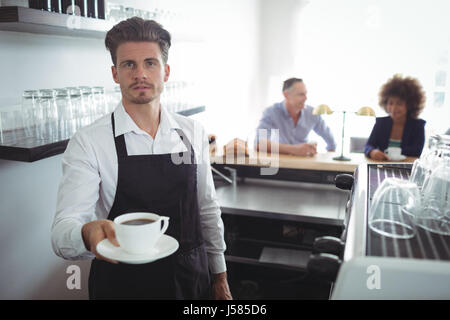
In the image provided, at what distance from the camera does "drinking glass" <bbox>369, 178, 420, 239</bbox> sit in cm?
94

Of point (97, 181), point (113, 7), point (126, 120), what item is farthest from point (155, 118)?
point (113, 7)

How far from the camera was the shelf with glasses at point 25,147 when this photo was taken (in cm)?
136

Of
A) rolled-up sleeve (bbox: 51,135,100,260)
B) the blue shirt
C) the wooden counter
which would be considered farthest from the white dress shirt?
the blue shirt

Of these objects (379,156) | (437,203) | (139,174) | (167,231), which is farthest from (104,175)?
(379,156)

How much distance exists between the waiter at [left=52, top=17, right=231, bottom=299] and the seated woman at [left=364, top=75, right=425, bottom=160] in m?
2.24

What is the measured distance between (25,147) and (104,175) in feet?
Result: 1.00

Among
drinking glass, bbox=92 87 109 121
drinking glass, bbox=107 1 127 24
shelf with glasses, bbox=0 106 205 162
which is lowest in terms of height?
shelf with glasses, bbox=0 106 205 162

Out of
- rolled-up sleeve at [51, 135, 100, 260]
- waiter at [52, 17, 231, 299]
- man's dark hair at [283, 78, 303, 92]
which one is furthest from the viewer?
man's dark hair at [283, 78, 303, 92]

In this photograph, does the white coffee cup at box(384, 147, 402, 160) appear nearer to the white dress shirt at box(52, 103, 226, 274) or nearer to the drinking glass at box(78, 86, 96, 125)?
the white dress shirt at box(52, 103, 226, 274)

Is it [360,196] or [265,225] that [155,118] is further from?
[265,225]

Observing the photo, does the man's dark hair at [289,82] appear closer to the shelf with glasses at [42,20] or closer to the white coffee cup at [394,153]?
the white coffee cup at [394,153]

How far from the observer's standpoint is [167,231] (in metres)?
1.35

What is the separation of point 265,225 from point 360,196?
1374 millimetres

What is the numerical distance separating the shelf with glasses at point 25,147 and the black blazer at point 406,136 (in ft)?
8.10
